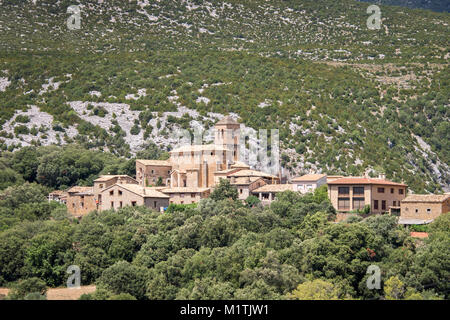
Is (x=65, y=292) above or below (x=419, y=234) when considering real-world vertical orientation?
below

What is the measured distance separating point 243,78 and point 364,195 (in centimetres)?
6463

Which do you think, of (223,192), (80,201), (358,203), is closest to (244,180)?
(223,192)

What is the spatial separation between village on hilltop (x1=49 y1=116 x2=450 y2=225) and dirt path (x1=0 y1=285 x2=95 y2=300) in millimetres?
12883

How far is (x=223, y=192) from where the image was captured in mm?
80188

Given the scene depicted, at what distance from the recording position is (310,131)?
116000mm

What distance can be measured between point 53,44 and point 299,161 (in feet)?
202

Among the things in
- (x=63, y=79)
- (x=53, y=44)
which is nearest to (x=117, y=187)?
(x=63, y=79)

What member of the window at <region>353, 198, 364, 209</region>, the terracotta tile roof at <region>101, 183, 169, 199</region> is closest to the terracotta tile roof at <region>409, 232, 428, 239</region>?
the window at <region>353, 198, 364, 209</region>

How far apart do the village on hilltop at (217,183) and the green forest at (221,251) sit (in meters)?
1.72

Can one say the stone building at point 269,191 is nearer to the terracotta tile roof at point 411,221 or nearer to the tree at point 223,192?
the tree at point 223,192

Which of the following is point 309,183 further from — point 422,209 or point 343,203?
point 422,209

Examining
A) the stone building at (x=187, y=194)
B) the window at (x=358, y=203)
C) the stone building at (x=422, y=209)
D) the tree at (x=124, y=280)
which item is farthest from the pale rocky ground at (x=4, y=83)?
the stone building at (x=422, y=209)

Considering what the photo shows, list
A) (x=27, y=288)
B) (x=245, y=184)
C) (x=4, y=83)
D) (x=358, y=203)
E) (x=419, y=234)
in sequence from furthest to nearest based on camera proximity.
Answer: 1. (x=4, y=83)
2. (x=245, y=184)
3. (x=358, y=203)
4. (x=419, y=234)
5. (x=27, y=288)
